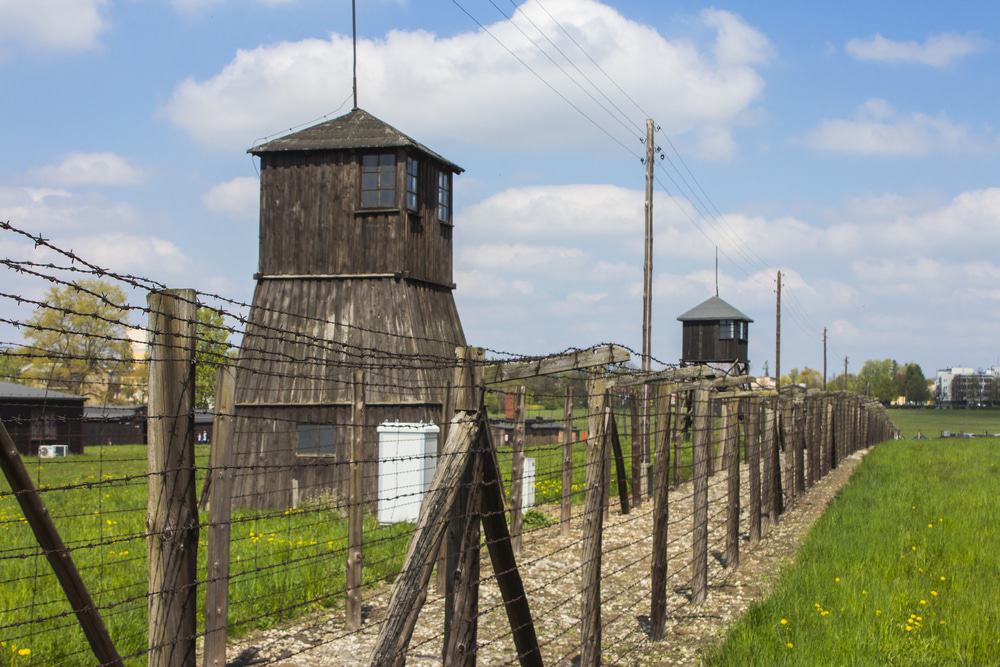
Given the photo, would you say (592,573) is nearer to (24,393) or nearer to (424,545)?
(424,545)

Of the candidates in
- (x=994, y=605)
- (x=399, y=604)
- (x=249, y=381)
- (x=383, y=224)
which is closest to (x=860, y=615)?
(x=994, y=605)

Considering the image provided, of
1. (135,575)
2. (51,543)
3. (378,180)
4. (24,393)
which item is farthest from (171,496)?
(24,393)

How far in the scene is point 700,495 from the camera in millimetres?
11039

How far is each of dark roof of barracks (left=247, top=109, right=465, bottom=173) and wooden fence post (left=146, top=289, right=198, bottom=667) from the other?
1618cm

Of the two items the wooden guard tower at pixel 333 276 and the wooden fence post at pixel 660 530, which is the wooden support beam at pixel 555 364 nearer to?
the wooden fence post at pixel 660 530

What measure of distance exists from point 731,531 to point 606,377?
570cm

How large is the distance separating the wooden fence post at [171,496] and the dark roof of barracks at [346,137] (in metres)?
16.2

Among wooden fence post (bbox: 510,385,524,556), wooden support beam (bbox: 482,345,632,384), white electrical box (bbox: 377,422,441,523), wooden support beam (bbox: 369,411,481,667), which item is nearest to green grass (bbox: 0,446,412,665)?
wooden support beam (bbox: 369,411,481,667)

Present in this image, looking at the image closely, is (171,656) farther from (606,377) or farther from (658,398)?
(658,398)

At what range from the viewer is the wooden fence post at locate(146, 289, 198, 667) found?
168 inches

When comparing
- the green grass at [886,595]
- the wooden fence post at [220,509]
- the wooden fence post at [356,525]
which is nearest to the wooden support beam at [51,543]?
the wooden fence post at [220,509]

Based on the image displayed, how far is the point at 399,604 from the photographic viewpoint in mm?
4176

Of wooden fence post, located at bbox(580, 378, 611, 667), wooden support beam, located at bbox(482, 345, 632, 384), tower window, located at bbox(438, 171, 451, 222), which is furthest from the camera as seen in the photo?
tower window, located at bbox(438, 171, 451, 222)

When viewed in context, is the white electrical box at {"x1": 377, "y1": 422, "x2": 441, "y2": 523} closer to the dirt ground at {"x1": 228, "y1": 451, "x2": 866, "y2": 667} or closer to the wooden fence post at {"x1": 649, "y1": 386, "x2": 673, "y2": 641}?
the dirt ground at {"x1": 228, "y1": 451, "x2": 866, "y2": 667}
